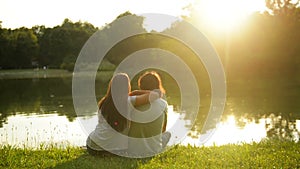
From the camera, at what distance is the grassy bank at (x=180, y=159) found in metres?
5.61

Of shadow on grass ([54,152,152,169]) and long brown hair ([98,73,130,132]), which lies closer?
shadow on grass ([54,152,152,169])

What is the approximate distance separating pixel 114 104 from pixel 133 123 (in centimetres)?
57

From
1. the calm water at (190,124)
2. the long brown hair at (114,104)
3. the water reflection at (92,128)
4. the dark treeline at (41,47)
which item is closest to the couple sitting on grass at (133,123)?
the long brown hair at (114,104)

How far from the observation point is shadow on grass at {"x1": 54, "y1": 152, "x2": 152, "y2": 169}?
18.5 feet

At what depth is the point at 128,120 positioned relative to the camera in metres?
6.09

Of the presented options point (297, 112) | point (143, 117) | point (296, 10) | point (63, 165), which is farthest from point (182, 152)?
point (296, 10)

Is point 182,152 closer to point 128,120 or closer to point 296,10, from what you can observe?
point 128,120

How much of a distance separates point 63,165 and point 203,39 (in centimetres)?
3520

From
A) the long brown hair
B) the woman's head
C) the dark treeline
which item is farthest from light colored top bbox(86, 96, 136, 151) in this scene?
the dark treeline

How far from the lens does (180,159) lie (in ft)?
19.5

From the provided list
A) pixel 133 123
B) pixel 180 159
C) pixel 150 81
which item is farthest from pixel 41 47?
pixel 180 159

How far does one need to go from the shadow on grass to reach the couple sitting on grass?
14cm

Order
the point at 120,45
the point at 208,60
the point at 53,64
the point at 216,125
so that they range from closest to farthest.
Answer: the point at 216,125 → the point at 208,60 → the point at 120,45 → the point at 53,64

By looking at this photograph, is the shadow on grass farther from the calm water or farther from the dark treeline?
the dark treeline
